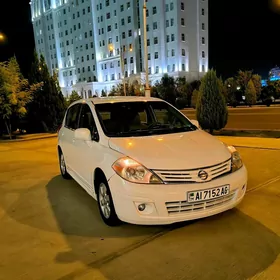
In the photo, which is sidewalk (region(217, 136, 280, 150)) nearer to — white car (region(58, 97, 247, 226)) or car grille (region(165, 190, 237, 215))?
white car (region(58, 97, 247, 226))

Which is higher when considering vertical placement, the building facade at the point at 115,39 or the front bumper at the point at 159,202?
the building facade at the point at 115,39

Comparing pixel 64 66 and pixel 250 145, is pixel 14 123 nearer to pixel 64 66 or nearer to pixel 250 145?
pixel 250 145

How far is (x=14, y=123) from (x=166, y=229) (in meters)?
13.7

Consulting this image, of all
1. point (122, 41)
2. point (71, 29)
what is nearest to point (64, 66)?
point (71, 29)

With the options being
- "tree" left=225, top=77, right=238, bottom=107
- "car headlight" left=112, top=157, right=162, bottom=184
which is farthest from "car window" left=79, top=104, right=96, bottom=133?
"tree" left=225, top=77, right=238, bottom=107

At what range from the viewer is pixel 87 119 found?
185 inches

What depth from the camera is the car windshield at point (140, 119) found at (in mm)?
4164

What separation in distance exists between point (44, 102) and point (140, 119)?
12694mm

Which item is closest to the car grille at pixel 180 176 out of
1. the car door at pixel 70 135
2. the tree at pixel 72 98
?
the car door at pixel 70 135

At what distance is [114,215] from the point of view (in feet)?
11.6

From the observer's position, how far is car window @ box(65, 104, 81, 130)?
5223 mm

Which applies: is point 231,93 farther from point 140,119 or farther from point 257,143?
point 140,119

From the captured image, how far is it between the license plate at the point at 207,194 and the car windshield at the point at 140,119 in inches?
49.1

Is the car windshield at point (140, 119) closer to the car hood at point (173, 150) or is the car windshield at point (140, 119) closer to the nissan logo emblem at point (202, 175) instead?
the car hood at point (173, 150)
